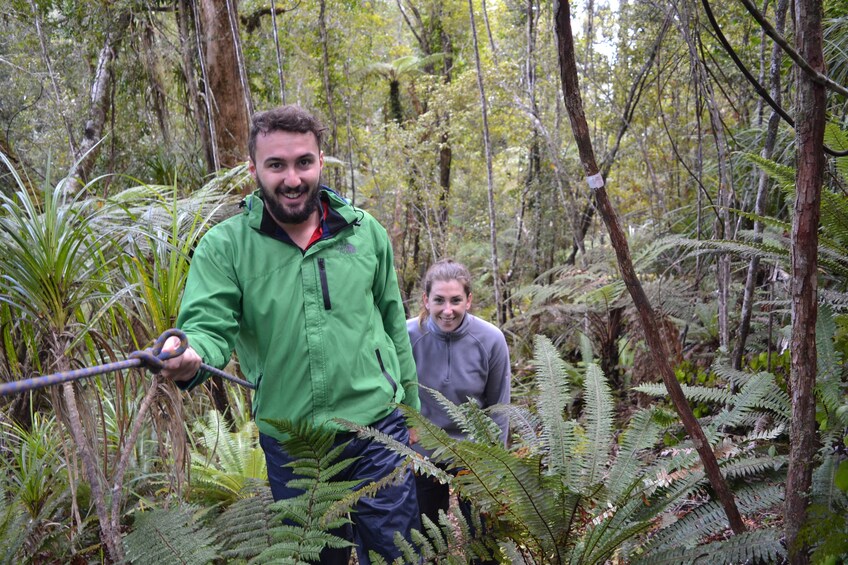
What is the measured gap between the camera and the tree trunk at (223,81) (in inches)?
249

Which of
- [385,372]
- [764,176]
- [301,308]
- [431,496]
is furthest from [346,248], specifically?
[764,176]

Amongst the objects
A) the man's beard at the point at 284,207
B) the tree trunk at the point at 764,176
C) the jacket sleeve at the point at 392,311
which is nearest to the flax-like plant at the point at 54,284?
the man's beard at the point at 284,207

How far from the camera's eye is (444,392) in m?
3.11

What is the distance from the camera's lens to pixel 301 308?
218cm

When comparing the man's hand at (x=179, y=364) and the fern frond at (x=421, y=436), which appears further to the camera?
the fern frond at (x=421, y=436)

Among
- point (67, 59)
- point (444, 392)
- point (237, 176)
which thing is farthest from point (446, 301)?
point (67, 59)

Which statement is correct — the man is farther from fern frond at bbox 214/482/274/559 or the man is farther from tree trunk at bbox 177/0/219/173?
tree trunk at bbox 177/0/219/173

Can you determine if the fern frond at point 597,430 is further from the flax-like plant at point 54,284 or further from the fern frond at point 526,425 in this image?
the flax-like plant at point 54,284

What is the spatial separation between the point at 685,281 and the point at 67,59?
8.92 meters

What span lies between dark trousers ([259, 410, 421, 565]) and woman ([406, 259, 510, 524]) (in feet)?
2.42

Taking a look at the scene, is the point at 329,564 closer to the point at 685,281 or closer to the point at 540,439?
the point at 540,439

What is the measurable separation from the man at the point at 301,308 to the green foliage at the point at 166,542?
→ 332 mm

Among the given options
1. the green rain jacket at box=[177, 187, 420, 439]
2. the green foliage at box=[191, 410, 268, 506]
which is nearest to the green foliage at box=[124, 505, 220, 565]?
the green rain jacket at box=[177, 187, 420, 439]

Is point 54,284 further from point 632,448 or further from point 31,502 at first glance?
point 632,448
